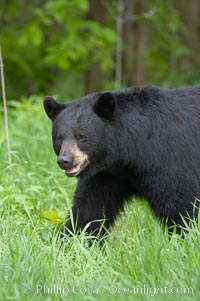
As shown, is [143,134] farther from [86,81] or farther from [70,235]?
[86,81]

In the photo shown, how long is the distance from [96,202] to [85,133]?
2.13ft

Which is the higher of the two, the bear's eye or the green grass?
the bear's eye

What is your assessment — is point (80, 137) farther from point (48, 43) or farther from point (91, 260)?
point (48, 43)

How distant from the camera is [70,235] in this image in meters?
→ 5.41

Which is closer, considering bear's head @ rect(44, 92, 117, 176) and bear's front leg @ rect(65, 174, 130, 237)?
bear's head @ rect(44, 92, 117, 176)

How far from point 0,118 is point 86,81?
14.7ft

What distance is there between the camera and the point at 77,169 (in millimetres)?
5074

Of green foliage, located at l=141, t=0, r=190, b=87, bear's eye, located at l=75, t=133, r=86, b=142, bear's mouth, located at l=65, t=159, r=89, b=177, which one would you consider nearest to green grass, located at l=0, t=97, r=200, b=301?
bear's mouth, located at l=65, t=159, r=89, b=177

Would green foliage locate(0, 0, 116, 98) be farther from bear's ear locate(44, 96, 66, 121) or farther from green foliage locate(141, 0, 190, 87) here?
bear's ear locate(44, 96, 66, 121)

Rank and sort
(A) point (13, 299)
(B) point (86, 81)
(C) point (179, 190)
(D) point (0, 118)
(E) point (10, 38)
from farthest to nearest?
(E) point (10, 38) → (B) point (86, 81) → (D) point (0, 118) → (C) point (179, 190) → (A) point (13, 299)

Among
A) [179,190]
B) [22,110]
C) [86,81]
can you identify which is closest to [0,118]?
[22,110]

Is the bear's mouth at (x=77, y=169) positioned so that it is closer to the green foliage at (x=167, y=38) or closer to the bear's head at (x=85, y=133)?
the bear's head at (x=85, y=133)

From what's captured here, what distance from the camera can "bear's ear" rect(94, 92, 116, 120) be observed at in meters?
5.14

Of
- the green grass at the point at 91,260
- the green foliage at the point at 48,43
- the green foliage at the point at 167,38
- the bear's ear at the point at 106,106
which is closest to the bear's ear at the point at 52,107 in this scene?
the bear's ear at the point at 106,106
